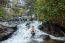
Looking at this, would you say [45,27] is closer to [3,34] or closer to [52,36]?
[52,36]

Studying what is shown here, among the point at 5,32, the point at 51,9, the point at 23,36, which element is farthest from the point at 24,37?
the point at 51,9

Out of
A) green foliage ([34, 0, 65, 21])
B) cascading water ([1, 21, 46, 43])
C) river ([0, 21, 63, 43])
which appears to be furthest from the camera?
cascading water ([1, 21, 46, 43])

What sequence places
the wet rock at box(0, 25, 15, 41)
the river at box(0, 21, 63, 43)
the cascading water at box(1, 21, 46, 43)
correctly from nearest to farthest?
1. the river at box(0, 21, 63, 43)
2. the cascading water at box(1, 21, 46, 43)
3. the wet rock at box(0, 25, 15, 41)

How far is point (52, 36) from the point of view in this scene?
2525 cm

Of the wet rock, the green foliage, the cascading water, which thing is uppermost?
the green foliage

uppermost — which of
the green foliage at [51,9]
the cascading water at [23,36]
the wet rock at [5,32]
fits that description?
the green foliage at [51,9]

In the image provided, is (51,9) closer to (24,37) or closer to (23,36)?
(24,37)

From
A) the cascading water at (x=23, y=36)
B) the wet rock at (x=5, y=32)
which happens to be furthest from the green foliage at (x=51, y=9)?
the wet rock at (x=5, y=32)

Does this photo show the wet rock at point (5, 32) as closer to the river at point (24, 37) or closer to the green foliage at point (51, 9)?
the river at point (24, 37)

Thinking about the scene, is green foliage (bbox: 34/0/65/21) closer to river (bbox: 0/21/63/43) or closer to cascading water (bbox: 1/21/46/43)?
river (bbox: 0/21/63/43)

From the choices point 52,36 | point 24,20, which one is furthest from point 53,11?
point 24,20

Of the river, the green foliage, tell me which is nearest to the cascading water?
the river

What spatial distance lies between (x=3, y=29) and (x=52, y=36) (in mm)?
6141

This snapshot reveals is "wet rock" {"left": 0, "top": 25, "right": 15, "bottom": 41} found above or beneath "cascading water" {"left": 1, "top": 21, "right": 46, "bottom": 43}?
above
